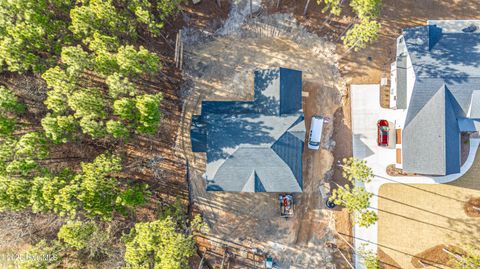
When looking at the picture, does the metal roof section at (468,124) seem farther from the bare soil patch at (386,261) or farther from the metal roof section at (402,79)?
the bare soil patch at (386,261)

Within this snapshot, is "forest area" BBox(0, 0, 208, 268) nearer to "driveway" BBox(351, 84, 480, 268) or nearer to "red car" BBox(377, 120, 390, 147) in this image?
"driveway" BBox(351, 84, 480, 268)

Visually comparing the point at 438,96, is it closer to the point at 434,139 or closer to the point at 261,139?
the point at 434,139

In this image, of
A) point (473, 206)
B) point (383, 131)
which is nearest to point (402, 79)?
point (383, 131)

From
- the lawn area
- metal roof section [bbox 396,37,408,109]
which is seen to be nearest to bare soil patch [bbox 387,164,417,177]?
the lawn area

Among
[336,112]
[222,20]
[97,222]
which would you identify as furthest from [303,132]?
[97,222]

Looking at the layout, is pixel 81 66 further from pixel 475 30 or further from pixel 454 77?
pixel 475 30

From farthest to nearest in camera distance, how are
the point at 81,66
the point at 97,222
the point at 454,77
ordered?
1. the point at 97,222
2. the point at 454,77
3. the point at 81,66
